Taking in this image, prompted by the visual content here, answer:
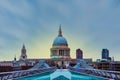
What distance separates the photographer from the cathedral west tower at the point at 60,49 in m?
166

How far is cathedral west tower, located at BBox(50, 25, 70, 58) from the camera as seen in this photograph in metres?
166

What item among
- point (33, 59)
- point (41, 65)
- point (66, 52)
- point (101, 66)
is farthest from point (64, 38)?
point (41, 65)

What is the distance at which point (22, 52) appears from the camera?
7229 inches

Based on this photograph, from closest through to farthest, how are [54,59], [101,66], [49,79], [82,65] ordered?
[49,79] → [82,65] → [101,66] → [54,59]

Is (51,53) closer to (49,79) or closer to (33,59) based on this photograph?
(33,59)

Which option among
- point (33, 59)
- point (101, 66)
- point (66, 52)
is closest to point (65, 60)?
point (66, 52)

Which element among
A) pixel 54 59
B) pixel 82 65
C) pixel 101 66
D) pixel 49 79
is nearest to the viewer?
pixel 49 79

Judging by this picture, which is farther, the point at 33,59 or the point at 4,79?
the point at 33,59

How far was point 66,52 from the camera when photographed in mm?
167750

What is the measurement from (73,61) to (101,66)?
42.8 metres

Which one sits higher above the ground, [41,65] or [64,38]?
[64,38]

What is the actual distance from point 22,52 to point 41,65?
7402 cm

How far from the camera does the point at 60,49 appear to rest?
165375mm

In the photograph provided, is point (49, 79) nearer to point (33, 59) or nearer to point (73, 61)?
point (73, 61)
